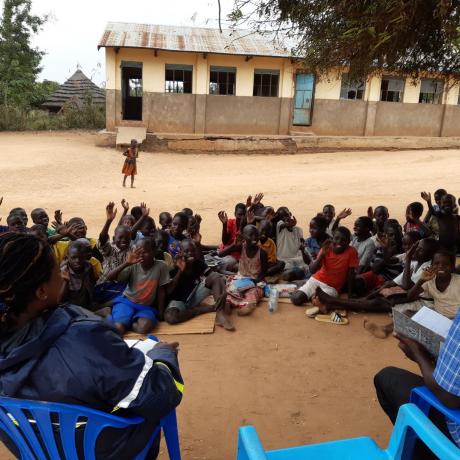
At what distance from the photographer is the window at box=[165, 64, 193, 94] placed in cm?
1811

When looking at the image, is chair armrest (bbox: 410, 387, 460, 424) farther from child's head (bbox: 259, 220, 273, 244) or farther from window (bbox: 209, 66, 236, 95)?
window (bbox: 209, 66, 236, 95)

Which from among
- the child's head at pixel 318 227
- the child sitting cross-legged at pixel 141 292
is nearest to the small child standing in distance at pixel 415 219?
the child's head at pixel 318 227

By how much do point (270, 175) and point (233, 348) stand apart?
426 inches

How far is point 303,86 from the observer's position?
1933cm

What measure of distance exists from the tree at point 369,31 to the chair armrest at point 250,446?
277 cm

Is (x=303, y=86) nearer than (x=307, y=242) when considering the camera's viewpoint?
No

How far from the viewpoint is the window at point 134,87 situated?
806 inches

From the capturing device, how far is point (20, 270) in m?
1.56

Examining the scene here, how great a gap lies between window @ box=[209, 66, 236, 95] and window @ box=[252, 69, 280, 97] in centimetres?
93

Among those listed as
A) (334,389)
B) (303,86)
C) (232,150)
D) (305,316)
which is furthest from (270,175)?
(334,389)

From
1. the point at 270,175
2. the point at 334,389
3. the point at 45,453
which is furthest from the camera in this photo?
the point at 270,175

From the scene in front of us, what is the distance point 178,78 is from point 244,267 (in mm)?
14983

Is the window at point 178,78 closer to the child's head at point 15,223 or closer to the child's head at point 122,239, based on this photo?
the child's head at point 15,223

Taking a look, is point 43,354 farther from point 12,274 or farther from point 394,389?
point 394,389
